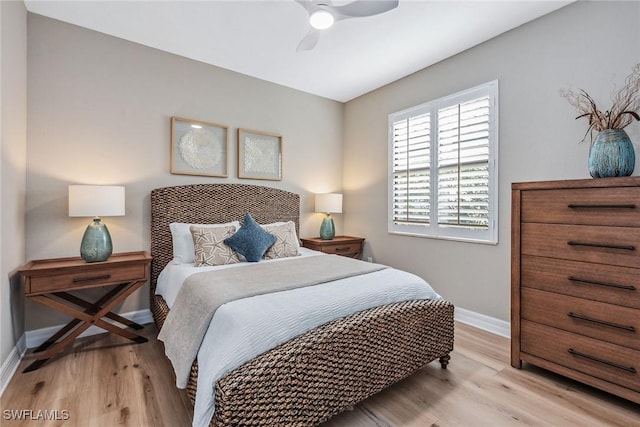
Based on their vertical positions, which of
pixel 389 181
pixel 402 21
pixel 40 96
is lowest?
pixel 389 181

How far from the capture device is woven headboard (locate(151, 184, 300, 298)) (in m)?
2.95

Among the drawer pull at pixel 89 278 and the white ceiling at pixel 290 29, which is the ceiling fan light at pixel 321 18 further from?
the drawer pull at pixel 89 278

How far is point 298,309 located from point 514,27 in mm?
2969

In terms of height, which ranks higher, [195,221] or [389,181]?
[389,181]

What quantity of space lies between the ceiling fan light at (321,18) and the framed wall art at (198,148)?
5.65ft

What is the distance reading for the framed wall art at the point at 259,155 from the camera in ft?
11.5

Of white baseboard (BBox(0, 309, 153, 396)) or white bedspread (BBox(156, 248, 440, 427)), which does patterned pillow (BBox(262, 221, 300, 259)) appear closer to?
white bedspread (BBox(156, 248, 440, 427))

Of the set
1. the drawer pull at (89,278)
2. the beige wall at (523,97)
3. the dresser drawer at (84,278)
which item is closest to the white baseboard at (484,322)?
the beige wall at (523,97)

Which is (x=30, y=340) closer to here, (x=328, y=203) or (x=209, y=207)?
(x=209, y=207)

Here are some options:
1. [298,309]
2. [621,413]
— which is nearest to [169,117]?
[298,309]

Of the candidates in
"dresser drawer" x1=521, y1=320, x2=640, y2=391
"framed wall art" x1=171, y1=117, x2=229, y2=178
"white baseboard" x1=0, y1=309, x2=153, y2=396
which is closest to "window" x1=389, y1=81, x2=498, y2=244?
"dresser drawer" x1=521, y1=320, x2=640, y2=391

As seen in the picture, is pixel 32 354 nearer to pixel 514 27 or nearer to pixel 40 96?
pixel 40 96

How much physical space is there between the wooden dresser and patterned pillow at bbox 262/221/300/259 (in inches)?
74.6

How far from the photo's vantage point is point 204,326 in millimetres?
1551
